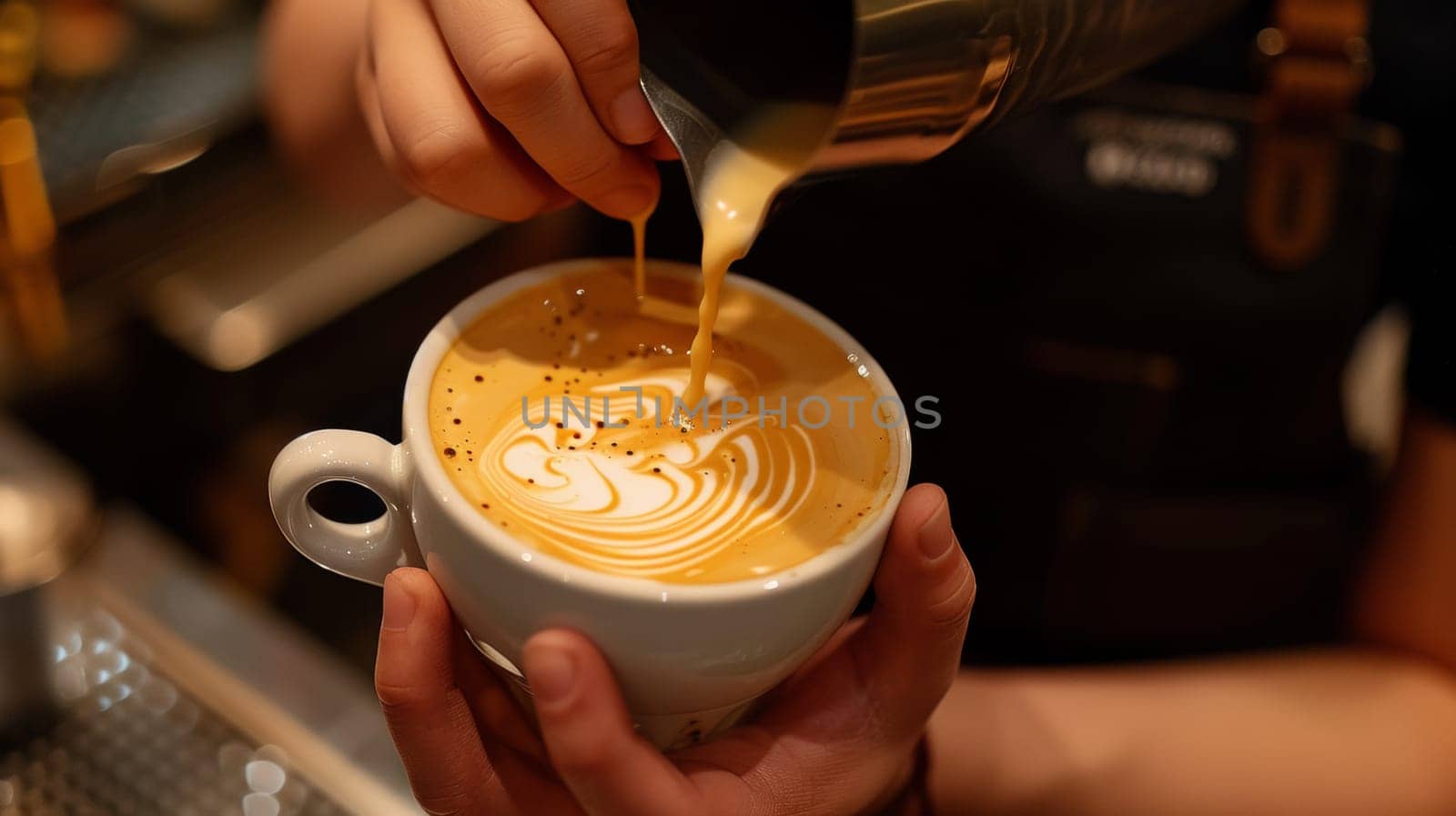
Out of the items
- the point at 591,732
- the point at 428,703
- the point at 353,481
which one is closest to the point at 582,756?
the point at 591,732

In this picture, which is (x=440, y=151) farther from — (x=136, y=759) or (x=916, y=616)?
(x=136, y=759)

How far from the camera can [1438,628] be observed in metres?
1.26

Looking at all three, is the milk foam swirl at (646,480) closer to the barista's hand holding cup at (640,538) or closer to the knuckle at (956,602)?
the barista's hand holding cup at (640,538)

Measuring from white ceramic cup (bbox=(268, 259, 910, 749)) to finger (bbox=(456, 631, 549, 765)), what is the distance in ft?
0.11

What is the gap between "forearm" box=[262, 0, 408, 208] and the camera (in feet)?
4.07

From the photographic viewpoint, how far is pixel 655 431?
76 cm

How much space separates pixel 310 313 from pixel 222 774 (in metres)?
0.73

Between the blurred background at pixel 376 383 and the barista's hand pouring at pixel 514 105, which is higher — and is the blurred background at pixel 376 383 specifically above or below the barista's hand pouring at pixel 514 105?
below

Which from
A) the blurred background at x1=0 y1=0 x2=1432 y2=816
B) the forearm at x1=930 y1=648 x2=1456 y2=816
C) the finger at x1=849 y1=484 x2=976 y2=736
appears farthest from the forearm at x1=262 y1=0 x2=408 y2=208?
the forearm at x1=930 y1=648 x2=1456 y2=816

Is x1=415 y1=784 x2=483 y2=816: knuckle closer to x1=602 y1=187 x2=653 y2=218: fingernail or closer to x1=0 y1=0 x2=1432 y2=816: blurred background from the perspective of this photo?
x1=0 y1=0 x2=1432 y2=816: blurred background

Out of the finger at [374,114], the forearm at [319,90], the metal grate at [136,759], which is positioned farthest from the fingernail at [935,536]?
the forearm at [319,90]

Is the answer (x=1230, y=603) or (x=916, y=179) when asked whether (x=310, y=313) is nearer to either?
(x=916, y=179)

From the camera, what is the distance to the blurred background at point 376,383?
967 millimetres

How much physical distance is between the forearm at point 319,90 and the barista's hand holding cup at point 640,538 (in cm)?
56
